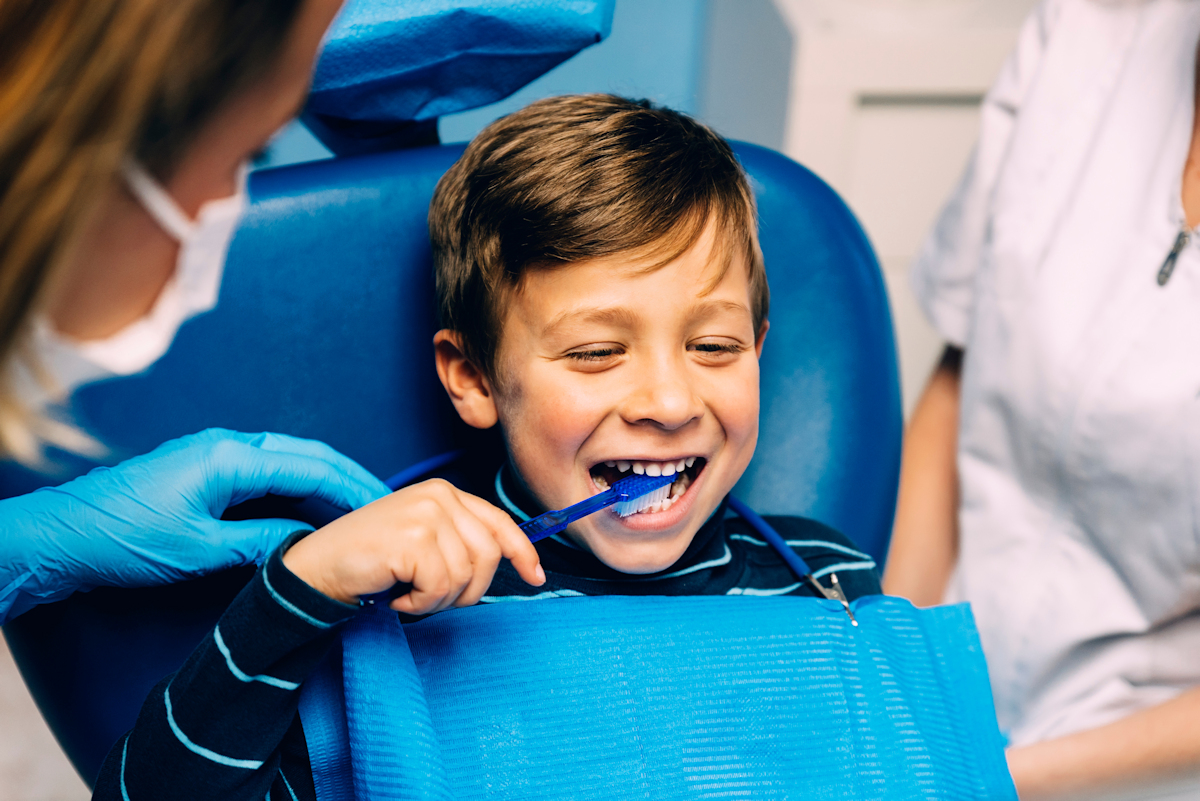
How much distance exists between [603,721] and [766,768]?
0.41 feet

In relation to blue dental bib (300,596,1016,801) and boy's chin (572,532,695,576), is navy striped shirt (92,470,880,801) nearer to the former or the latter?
blue dental bib (300,596,1016,801)

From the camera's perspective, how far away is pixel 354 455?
0.83 metres

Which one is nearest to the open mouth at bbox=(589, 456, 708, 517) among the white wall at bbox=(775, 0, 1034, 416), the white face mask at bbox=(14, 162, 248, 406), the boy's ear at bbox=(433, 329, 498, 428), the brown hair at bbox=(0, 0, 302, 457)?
the boy's ear at bbox=(433, 329, 498, 428)

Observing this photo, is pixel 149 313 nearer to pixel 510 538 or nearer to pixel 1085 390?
pixel 510 538

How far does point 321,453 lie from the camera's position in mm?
752

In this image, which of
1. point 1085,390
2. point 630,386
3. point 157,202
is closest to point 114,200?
point 157,202

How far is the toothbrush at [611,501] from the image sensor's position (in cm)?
66

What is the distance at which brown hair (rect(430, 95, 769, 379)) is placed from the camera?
0.71m

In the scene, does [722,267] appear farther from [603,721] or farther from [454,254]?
[603,721]

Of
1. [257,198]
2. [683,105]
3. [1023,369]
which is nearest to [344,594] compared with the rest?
[257,198]

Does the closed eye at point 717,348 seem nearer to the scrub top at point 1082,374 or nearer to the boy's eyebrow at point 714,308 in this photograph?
the boy's eyebrow at point 714,308

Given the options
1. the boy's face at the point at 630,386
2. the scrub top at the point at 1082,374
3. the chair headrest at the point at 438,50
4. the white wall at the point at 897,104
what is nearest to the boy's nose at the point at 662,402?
the boy's face at the point at 630,386

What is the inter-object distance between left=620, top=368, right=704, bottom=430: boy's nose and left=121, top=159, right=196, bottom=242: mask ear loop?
1.04 ft

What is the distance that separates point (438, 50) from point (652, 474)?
421 mm
